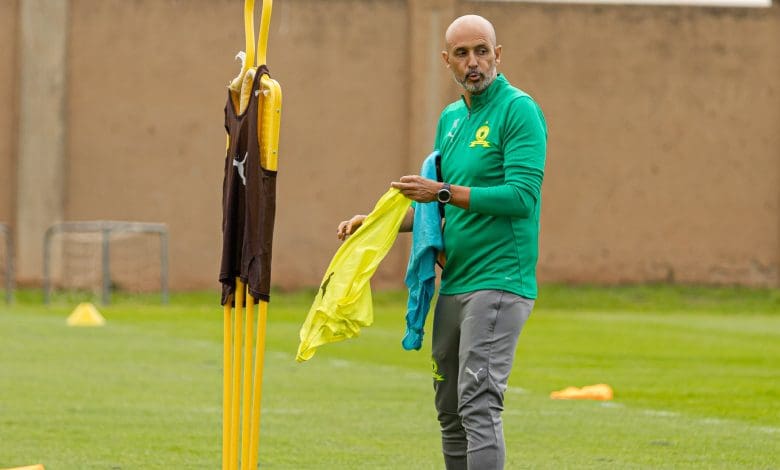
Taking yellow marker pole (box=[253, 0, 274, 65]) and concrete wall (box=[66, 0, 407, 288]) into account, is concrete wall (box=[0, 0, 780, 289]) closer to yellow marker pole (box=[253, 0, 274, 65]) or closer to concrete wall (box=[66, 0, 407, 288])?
concrete wall (box=[66, 0, 407, 288])

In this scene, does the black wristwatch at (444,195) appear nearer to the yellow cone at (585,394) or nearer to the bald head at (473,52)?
the bald head at (473,52)

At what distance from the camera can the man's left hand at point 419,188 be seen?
6.48m

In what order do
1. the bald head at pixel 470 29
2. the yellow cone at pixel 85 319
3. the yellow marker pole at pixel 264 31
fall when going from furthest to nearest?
the yellow cone at pixel 85 319 → the bald head at pixel 470 29 → the yellow marker pole at pixel 264 31

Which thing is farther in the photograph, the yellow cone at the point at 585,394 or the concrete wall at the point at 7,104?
the concrete wall at the point at 7,104

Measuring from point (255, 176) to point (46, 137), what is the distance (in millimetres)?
27930

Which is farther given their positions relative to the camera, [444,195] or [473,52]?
[473,52]

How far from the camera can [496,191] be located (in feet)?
21.4

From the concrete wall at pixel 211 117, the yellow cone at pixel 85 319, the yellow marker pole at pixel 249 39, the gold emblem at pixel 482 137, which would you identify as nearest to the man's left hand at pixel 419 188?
the gold emblem at pixel 482 137

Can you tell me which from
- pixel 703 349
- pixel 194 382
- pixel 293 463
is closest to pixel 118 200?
pixel 703 349

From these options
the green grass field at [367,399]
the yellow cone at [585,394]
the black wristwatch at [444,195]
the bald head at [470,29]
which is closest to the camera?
the black wristwatch at [444,195]

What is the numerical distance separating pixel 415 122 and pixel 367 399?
71.1 ft

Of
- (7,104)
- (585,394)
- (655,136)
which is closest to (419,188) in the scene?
(585,394)

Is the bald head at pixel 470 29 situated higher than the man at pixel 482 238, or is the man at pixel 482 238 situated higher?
the bald head at pixel 470 29

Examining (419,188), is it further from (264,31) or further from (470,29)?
(264,31)
